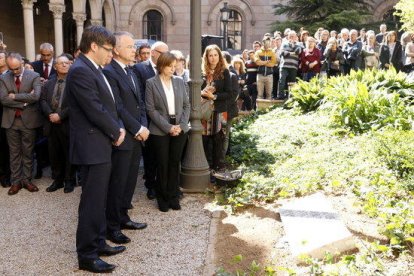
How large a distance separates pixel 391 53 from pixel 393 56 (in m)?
0.15

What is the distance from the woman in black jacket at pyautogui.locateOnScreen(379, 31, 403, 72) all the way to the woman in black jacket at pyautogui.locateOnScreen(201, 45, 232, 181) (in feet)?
23.5

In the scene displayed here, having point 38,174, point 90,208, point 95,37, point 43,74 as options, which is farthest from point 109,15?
point 90,208

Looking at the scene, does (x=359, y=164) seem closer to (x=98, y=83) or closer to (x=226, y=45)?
(x=98, y=83)

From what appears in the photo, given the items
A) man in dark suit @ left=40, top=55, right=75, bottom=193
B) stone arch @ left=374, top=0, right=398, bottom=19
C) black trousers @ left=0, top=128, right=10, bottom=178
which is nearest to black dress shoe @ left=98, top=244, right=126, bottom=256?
man in dark suit @ left=40, top=55, right=75, bottom=193

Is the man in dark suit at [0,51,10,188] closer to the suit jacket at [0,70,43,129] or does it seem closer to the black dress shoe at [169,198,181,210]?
the suit jacket at [0,70,43,129]

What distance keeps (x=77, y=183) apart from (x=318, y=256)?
A: 13.6 ft

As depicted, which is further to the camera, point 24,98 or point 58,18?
point 58,18

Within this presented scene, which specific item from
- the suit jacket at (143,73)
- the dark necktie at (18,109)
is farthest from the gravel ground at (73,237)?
the suit jacket at (143,73)

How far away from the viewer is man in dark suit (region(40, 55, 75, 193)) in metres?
6.52

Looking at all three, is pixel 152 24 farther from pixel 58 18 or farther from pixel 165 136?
pixel 165 136

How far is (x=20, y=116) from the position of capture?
257 inches

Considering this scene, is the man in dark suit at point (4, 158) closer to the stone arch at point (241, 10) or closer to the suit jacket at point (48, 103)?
the suit jacket at point (48, 103)

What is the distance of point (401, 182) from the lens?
523cm

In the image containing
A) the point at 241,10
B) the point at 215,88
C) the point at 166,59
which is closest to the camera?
the point at 166,59
